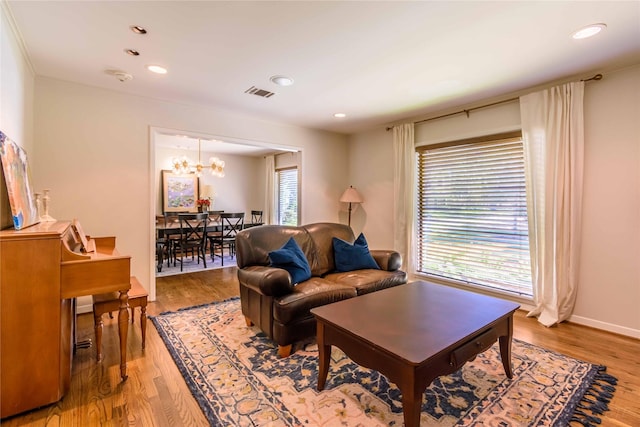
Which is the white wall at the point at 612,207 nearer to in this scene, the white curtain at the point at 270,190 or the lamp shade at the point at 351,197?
the lamp shade at the point at 351,197

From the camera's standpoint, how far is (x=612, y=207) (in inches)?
111

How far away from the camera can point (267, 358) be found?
7.62 ft

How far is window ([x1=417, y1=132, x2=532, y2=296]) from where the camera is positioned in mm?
3455

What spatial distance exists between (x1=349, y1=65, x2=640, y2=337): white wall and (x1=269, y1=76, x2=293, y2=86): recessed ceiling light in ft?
9.81

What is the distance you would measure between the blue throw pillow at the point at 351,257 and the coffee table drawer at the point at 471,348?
1.54m

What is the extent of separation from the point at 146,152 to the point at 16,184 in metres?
Result: 1.70

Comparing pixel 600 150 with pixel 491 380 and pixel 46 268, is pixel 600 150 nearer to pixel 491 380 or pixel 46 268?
pixel 491 380

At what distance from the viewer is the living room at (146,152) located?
2.71m

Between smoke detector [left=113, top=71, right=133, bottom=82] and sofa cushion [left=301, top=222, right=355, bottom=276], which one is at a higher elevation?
smoke detector [left=113, top=71, right=133, bottom=82]

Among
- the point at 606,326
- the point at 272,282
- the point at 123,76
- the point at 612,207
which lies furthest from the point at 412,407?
the point at 123,76

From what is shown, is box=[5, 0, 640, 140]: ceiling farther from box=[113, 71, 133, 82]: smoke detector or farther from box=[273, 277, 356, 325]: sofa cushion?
box=[273, 277, 356, 325]: sofa cushion

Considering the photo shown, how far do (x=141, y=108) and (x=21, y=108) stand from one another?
1.16 m

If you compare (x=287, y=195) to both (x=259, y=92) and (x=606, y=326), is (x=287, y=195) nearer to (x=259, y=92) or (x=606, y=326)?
(x=259, y=92)

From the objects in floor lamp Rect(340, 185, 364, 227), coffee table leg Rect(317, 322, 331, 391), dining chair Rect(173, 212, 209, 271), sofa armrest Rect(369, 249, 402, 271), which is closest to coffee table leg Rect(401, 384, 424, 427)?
coffee table leg Rect(317, 322, 331, 391)
